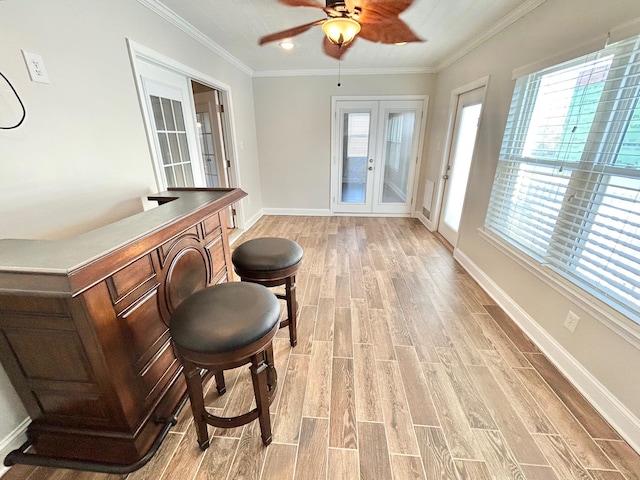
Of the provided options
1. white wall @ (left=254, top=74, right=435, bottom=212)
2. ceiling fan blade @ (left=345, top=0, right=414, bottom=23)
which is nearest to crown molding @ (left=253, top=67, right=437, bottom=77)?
white wall @ (left=254, top=74, right=435, bottom=212)

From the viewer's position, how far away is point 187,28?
8.46ft

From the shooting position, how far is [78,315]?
938 mm

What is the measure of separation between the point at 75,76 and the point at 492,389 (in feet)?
10.2

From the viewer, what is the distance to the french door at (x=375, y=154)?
15.1 ft

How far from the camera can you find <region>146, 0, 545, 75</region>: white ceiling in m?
2.24

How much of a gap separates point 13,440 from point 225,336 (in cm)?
120

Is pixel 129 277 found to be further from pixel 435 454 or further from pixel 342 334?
pixel 435 454

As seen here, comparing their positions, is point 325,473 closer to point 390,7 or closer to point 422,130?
point 390,7

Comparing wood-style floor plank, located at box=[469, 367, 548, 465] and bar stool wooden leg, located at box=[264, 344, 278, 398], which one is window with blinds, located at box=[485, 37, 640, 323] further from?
bar stool wooden leg, located at box=[264, 344, 278, 398]

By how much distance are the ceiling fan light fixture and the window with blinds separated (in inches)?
58.7

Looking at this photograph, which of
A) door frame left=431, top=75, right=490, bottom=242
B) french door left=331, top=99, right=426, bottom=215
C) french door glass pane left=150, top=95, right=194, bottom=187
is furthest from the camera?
french door left=331, top=99, right=426, bottom=215

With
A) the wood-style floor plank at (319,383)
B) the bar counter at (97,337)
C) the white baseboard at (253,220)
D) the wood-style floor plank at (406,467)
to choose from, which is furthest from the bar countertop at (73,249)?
the white baseboard at (253,220)

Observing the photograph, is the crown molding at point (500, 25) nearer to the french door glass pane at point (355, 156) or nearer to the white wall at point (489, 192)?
the white wall at point (489, 192)

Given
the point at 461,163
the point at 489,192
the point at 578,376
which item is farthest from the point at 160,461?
the point at 461,163
